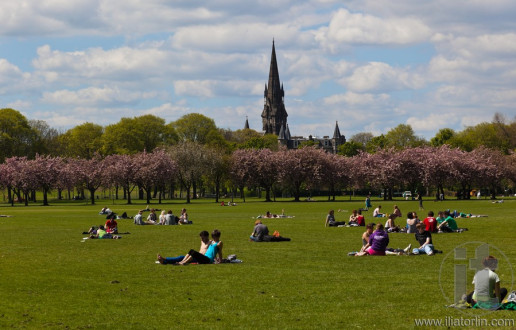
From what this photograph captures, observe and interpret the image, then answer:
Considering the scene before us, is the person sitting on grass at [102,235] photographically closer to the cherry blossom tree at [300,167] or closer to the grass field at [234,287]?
the grass field at [234,287]

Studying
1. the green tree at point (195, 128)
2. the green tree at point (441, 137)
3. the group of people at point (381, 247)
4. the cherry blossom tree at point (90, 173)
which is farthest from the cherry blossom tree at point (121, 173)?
the group of people at point (381, 247)

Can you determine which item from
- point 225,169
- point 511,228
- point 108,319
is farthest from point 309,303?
point 225,169

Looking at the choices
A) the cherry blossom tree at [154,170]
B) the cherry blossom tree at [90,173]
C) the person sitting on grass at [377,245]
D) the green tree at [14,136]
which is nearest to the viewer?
the person sitting on grass at [377,245]

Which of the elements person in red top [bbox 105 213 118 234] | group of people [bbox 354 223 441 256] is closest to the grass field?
group of people [bbox 354 223 441 256]

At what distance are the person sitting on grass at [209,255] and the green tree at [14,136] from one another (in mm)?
133235

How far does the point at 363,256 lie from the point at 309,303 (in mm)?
11273

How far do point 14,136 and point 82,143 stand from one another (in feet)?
73.5

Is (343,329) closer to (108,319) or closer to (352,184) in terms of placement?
(108,319)

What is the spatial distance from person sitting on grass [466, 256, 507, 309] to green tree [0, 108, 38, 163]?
14631 centimetres

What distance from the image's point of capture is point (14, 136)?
507 ft

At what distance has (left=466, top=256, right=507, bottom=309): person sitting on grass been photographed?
16547mm

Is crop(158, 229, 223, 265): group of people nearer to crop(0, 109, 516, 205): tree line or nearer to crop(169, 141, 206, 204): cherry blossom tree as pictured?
crop(0, 109, 516, 205): tree line

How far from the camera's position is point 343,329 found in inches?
603

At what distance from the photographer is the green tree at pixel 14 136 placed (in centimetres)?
15012
